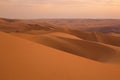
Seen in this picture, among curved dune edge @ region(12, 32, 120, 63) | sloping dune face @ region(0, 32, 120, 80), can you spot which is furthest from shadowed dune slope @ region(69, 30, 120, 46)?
sloping dune face @ region(0, 32, 120, 80)

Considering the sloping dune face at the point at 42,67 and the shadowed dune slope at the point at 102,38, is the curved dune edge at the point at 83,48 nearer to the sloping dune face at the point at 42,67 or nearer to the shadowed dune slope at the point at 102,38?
the sloping dune face at the point at 42,67

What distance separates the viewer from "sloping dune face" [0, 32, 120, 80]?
5.70 metres

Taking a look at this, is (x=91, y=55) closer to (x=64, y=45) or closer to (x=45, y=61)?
(x=64, y=45)

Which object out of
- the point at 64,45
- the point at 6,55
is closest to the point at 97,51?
the point at 64,45

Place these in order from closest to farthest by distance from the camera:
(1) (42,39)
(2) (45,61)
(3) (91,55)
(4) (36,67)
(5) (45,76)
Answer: (5) (45,76)
(4) (36,67)
(2) (45,61)
(3) (91,55)
(1) (42,39)

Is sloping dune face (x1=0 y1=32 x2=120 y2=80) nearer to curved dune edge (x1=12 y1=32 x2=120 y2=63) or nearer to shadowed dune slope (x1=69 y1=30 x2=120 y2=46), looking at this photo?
curved dune edge (x1=12 y1=32 x2=120 y2=63)

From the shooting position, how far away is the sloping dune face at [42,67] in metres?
5.70

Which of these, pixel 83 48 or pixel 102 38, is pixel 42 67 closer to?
pixel 83 48

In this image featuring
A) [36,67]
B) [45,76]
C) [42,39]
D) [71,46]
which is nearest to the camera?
[45,76]

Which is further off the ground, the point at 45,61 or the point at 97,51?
the point at 45,61

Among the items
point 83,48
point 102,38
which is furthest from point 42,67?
point 102,38

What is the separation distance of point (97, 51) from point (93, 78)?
248 inches

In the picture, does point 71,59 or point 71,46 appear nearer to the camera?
point 71,59

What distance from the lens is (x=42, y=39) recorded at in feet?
47.5
